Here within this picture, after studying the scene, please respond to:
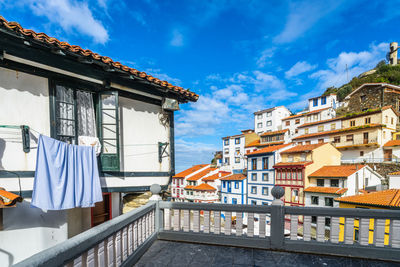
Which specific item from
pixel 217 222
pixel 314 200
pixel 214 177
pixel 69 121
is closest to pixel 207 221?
pixel 217 222

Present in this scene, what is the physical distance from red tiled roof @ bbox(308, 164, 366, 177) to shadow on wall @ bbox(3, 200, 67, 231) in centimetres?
2575

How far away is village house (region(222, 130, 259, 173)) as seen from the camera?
149ft

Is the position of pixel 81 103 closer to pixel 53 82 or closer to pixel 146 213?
pixel 53 82

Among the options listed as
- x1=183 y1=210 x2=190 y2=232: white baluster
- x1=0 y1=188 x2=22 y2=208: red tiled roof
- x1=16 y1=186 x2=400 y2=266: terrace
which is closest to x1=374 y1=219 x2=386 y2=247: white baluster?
x1=16 y1=186 x2=400 y2=266: terrace

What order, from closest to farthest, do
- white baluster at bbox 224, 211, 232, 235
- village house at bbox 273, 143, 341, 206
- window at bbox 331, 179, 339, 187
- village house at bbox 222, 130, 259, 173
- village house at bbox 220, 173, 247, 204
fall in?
white baluster at bbox 224, 211, 232, 235 < window at bbox 331, 179, 339, 187 < village house at bbox 273, 143, 341, 206 < village house at bbox 220, 173, 247, 204 < village house at bbox 222, 130, 259, 173

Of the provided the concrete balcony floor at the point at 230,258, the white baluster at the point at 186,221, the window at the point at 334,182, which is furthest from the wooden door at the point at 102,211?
the window at the point at 334,182

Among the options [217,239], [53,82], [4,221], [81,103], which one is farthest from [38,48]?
[217,239]

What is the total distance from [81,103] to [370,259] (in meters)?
7.33

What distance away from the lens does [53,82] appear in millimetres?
4938

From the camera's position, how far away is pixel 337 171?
2366 cm

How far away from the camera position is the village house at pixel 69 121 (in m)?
4.25

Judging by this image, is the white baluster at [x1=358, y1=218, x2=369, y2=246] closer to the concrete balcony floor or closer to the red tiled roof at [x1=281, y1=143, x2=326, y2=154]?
the concrete balcony floor

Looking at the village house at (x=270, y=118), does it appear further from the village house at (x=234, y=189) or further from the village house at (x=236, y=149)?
the village house at (x=234, y=189)

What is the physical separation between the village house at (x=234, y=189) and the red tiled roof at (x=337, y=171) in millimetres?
11300
